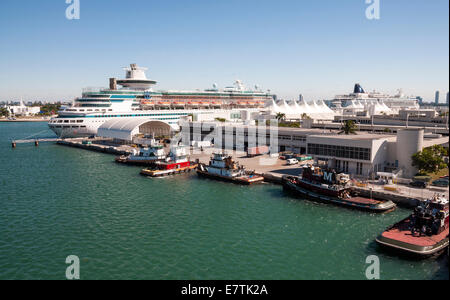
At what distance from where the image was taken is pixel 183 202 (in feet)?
94.0

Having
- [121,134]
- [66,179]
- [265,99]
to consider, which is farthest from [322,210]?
[265,99]

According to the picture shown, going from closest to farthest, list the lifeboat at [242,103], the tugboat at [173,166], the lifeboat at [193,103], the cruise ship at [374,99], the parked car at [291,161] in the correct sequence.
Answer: the tugboat at [173,166] → the parked car at [291,161] → the lifeboat at [193,103] → the lifeboat at [242,103] → the cruise ship at [374,99]

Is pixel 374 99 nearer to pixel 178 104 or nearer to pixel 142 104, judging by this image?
pixel 178 104

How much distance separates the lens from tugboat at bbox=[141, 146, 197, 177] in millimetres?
39469

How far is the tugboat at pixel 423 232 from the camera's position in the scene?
60.7ft

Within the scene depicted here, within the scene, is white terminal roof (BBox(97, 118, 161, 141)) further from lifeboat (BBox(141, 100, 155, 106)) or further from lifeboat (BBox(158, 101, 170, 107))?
lifeboat (BBox(158, 101, 170, 107))

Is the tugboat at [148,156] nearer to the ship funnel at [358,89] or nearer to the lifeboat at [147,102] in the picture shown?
the lifeboat at [147,102]

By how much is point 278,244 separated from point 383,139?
19.0 metres

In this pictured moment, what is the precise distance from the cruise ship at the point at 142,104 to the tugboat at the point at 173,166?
22.1 meters

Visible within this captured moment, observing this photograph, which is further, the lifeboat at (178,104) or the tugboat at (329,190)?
the lifeboat at (178,104)

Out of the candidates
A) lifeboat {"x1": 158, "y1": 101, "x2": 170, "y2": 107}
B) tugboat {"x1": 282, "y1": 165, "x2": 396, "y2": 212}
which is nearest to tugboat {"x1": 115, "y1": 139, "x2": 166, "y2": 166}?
tugboat {"x1": 282, "y1": 165, "x2": 396, "y2": 212}

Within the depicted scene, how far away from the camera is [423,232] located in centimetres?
2009

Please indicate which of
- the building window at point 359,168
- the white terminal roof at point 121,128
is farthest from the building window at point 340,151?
the white terminal roof at point 121,128
